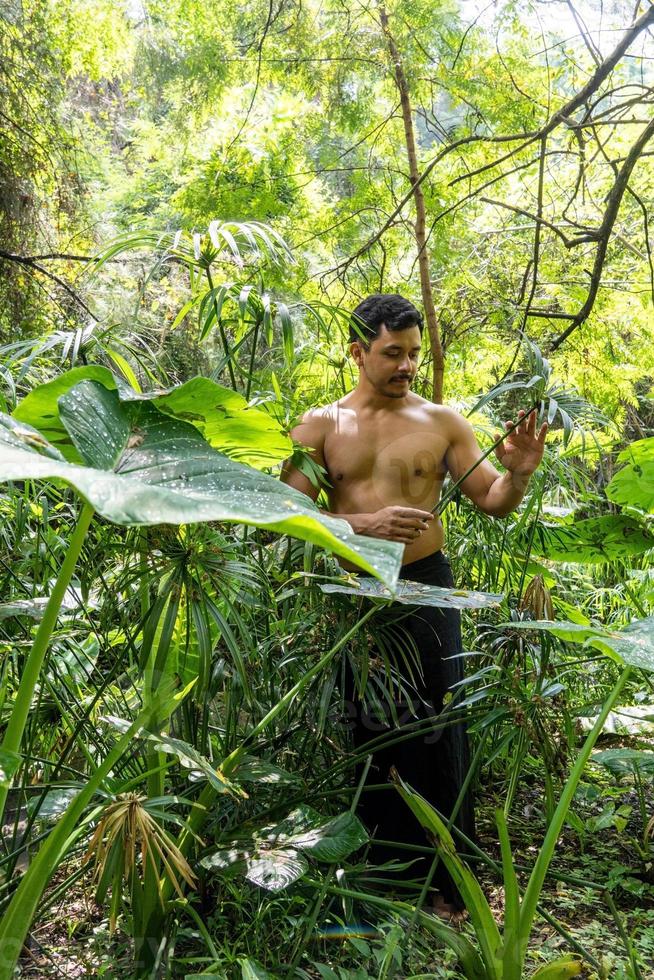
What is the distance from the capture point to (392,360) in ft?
7.80

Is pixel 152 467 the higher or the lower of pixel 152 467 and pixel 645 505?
the higher

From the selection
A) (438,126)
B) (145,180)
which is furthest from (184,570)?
(145,180)

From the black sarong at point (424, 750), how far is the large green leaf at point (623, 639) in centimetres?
73

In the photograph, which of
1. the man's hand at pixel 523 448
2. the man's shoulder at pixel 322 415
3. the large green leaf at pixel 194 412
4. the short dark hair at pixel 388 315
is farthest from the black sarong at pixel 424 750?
the large green leaf at pixel 194 412

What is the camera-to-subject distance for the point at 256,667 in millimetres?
2197

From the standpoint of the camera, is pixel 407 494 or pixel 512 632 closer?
pixel 512 632

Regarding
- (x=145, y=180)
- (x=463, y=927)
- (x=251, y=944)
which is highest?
(x=145, y=180)

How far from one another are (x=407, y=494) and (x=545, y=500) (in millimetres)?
1423

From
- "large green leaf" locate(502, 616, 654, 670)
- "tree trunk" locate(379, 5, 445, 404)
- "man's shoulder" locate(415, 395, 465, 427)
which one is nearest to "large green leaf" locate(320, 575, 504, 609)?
"large green leaf" locate(502, 616, 654, 670)

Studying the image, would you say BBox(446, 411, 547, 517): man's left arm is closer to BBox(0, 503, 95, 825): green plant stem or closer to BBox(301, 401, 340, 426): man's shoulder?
BBox(301, 401, 340, 426): man's shoulder

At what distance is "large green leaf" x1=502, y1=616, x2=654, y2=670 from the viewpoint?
1.34 metres

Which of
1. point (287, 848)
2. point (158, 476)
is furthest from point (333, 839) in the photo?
point (158, 476)

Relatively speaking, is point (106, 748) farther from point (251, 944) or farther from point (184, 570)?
point (184, 570)

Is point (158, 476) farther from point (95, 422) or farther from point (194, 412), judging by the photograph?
point (194, 412)
